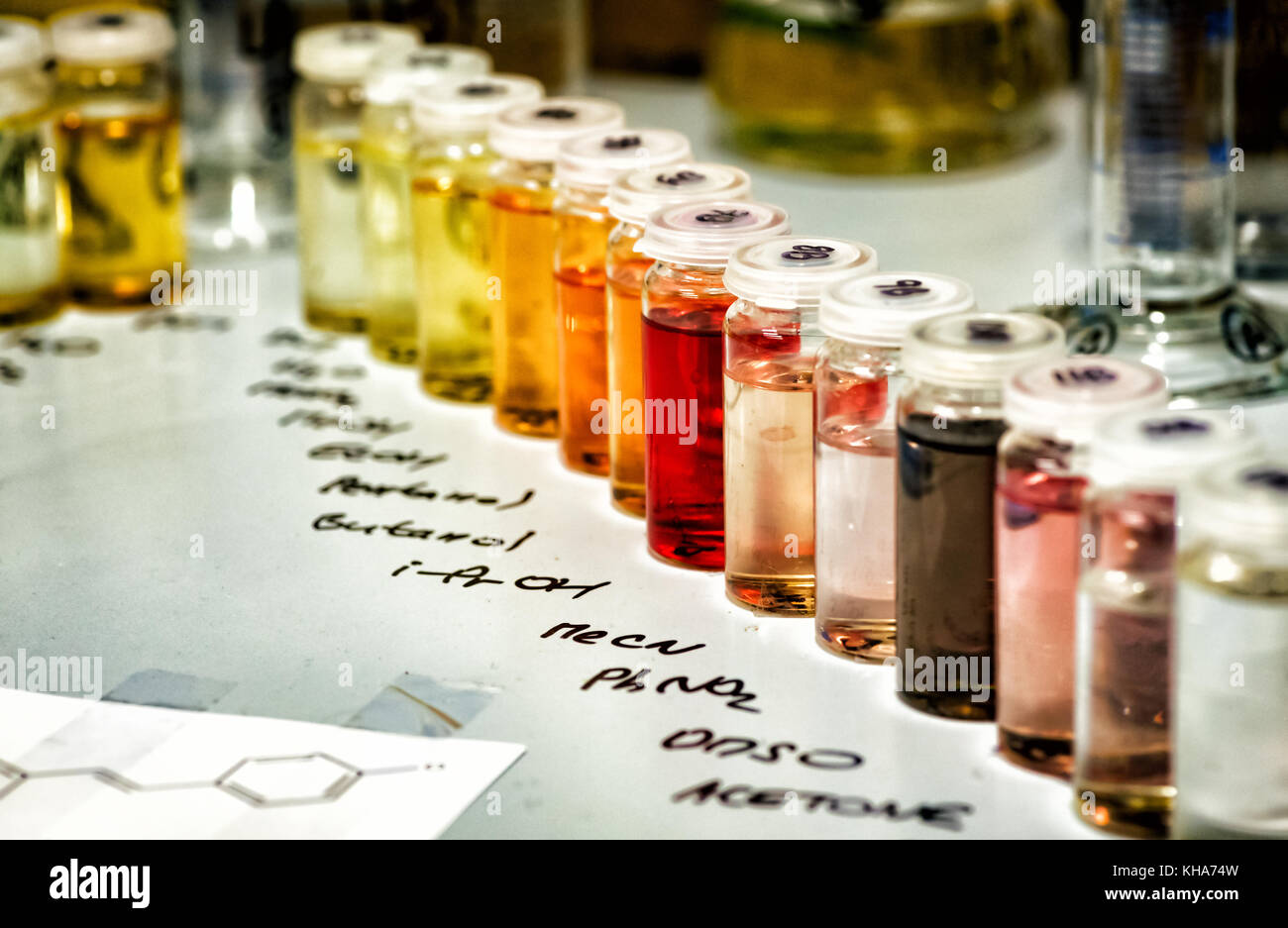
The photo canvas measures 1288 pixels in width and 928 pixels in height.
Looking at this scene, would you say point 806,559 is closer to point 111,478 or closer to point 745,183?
point 745,183

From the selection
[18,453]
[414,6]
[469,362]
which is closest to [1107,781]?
[469,362]

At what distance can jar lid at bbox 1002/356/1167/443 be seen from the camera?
665 millimetres

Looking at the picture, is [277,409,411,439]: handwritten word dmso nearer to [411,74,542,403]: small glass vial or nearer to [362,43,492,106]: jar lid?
[411,74,542,403]: small glass vial

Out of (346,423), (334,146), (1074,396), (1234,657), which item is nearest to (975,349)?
(1074,396)

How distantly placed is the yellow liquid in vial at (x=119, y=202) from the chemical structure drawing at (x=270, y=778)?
60 cm

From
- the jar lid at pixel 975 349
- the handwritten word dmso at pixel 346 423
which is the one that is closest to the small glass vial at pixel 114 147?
the handwritten word dmso at pixel 346 423

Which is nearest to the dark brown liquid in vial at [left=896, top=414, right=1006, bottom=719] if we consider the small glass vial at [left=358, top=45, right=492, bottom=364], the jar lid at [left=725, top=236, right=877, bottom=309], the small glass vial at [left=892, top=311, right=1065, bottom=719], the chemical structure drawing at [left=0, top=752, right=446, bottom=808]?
the small glass vial at [left=892, top=311, right=1065, bottom=719]

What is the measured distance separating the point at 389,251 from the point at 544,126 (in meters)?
0.19

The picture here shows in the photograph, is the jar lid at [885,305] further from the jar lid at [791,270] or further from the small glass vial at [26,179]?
the small glass vial at [26,179]

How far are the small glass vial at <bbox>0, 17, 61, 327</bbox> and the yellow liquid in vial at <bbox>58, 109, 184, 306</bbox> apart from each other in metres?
0.02

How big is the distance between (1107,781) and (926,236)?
0.69m

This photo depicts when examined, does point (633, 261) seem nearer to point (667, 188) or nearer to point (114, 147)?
point (667, 188)

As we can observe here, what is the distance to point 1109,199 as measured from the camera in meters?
1.04

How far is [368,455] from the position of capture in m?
1.06
